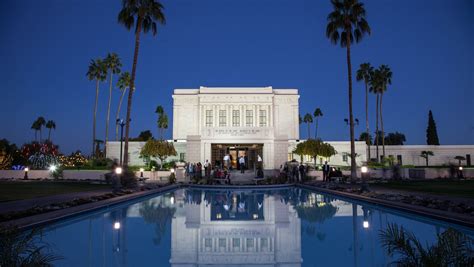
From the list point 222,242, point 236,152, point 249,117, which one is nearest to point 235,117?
point 249,117

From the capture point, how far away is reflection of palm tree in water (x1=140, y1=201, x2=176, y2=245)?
298 inches

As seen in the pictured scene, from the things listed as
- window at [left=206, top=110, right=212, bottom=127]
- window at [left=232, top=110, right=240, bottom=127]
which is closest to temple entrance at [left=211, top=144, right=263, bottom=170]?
window at [left=232, top=110, right=240, bottom=127]

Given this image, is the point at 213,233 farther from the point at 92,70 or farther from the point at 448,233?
the point at 92,70

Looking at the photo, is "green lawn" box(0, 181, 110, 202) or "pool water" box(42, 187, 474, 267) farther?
"green lawn" box(0, 181, 110, 202)

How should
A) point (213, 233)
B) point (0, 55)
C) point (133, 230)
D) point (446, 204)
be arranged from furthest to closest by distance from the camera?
point (0, 55), point (446, 204), point (133, 230), point (213, 233)

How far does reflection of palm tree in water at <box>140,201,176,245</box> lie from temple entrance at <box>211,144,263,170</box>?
2164 centimetres

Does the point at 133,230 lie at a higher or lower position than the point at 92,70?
lower

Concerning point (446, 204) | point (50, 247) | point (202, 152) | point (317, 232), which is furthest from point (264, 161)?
point (50, 247)

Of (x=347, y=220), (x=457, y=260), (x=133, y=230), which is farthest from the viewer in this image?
(x=347, y=220)

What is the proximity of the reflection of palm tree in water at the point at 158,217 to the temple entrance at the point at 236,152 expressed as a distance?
21645 mm

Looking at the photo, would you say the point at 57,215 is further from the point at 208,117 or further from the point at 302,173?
the point at 208,117

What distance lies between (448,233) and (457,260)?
306 millimetres

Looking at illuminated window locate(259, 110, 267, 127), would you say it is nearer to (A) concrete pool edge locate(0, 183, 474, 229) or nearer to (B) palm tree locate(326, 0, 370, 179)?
(B) palm tree locate(326, 0, 370, 179)

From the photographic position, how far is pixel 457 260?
133 inches
